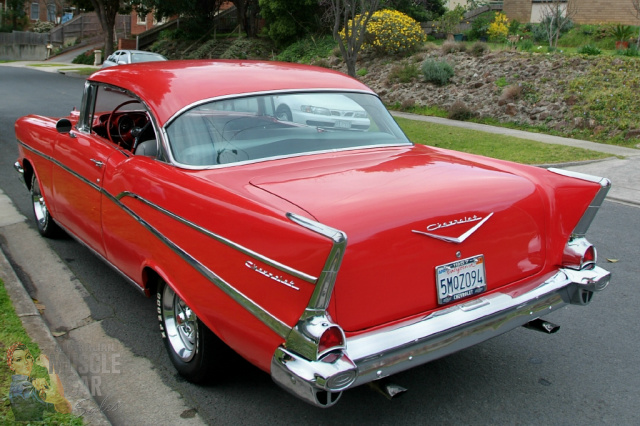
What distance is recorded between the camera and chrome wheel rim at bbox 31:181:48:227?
241 inches

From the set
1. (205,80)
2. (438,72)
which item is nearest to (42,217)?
(205,80)

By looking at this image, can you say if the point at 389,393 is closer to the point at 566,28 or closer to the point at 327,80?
the point at 327,80

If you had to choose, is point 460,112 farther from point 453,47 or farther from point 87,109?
point 87,109

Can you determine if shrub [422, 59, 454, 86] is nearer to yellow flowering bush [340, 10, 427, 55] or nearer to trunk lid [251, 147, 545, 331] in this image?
yellow flowering bush [340, 10, 427, 55]

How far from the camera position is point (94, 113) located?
515 centimetres

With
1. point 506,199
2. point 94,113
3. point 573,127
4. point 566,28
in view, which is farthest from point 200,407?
point 566,28

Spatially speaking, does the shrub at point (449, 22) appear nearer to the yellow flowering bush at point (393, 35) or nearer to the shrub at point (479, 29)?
the shrub at point (479, 29)

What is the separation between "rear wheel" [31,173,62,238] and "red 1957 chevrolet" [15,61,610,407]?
131cm

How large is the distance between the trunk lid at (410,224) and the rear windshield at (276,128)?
359 millimetres

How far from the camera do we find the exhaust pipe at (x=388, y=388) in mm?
2893

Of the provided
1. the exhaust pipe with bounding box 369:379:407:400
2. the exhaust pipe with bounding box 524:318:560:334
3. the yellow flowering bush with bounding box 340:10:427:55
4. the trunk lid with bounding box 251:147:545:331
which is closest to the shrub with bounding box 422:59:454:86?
the yellow flowering bush with bounding box 340:10:427:55

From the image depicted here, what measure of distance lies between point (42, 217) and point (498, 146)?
8.22 m

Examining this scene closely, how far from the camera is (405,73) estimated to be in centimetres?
1888

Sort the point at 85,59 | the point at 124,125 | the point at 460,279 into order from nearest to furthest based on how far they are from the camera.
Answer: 1. the point at 460,279
2. the point at 124,125
3. the point at 85,59
